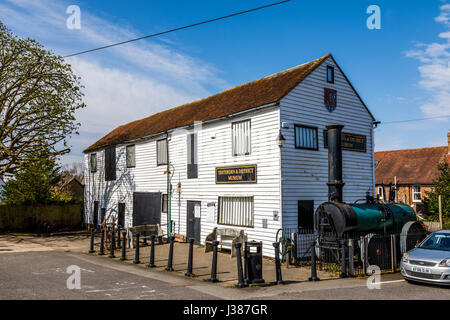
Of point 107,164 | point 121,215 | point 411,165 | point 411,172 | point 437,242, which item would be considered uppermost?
point 411,165

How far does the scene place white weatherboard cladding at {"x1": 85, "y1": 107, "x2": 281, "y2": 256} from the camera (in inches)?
578

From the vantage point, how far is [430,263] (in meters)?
9.69

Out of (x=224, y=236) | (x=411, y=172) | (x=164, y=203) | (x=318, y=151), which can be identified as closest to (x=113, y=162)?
(x=164, y=203)

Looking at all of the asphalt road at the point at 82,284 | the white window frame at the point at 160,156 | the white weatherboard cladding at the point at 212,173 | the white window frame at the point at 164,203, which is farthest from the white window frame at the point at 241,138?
the asphalt road at the point at 82,284

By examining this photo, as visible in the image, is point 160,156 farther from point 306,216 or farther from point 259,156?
point 306,216

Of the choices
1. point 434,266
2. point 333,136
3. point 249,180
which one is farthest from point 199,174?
point 434,266

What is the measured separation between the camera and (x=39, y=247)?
18594 mm

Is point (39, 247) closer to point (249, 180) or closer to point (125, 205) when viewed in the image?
point (125, 205)

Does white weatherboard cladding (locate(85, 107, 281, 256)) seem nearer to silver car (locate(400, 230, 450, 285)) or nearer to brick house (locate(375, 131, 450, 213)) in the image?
silver car (locate(400, 230, 450, 285))

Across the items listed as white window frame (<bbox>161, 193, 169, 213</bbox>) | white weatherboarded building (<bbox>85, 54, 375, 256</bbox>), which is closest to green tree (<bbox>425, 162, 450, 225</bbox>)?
white weatherboarded building (<bbox>85, 54, 375, 256</bbox>)

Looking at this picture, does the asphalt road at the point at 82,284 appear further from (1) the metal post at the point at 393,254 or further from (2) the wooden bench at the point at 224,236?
(1) the metal post at the point at 393,254

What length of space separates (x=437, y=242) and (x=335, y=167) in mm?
3729

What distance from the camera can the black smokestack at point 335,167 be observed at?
1293 centimetres

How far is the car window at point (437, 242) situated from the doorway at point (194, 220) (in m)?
9.94
